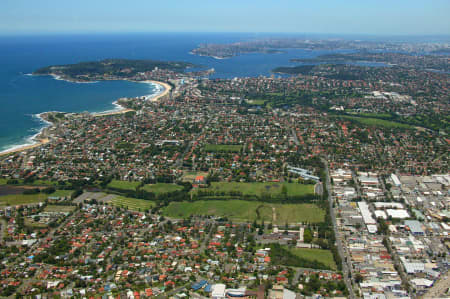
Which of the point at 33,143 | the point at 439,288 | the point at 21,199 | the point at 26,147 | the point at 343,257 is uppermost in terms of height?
the point at 33,143

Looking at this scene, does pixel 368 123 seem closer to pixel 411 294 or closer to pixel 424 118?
pixel 424 118

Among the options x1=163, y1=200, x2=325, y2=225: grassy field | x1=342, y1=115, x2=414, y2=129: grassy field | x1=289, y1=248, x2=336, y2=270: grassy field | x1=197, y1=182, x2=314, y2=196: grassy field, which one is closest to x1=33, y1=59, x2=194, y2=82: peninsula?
x1=342, y1=115, x2=414, y2=129: grassy field

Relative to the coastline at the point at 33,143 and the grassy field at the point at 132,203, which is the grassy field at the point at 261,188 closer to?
the grassy field at the point at 132,203

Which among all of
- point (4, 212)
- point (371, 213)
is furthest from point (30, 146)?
point (371, 213)

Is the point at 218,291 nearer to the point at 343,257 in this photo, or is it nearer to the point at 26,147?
the point at 343,257

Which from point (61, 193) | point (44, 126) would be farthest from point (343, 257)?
point (44, 126)

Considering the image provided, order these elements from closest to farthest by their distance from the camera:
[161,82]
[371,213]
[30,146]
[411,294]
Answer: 1. [411,294]
2. [371,213]
3. [30,146]
4. [161,82]
